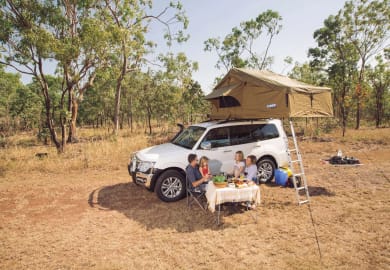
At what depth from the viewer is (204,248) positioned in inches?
150

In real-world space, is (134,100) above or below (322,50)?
below

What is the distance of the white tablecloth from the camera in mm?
4484

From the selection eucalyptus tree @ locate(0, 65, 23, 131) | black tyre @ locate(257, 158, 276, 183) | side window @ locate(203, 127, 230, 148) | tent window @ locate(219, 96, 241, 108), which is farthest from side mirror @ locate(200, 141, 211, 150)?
eucalyptus tree @ locate(0, 65, 23, 131)

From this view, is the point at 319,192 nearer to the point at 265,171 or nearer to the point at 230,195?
the point at 265,171

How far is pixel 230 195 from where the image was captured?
4.56 meters

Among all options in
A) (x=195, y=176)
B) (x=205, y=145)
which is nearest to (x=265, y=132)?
(x=205, y=145)

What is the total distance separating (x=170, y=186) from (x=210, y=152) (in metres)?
1.33

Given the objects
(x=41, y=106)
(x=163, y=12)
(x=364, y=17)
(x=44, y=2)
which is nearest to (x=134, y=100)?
(x=41, y=106)

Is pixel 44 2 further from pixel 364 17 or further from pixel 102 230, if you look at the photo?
pixel 364 17

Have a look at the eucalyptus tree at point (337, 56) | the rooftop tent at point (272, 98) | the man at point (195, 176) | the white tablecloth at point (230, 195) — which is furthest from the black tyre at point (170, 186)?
the eucalyptus tree at point (337, 56)

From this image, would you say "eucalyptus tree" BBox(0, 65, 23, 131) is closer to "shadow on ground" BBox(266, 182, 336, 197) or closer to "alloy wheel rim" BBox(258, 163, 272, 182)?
"alloy wheel rim" BBox(258, 163, 272, 182)

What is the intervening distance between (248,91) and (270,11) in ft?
54.1

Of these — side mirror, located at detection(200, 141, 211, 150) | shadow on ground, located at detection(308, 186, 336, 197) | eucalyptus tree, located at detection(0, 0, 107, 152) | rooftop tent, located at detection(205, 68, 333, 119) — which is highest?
eucalyptus tree, located at detection(0, 0, 107, 152)

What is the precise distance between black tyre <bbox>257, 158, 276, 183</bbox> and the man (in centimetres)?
235
